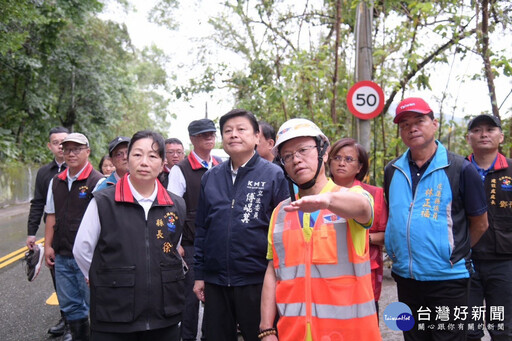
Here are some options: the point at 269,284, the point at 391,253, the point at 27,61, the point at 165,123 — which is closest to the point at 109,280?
the point at 269,284

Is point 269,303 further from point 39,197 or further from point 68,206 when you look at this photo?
point 39,197

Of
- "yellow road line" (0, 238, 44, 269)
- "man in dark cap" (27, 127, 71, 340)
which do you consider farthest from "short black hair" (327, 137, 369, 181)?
"yellow road line" (0, 238, 44, 269)

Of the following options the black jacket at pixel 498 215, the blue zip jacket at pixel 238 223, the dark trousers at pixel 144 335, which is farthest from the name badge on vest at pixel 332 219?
the black jacket at pixel 498 215

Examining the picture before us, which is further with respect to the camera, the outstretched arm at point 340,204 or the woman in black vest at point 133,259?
the woman in black vest at point 133,259

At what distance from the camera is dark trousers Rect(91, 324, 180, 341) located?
2.78 metres

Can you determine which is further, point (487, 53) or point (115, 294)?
point (487, 53)

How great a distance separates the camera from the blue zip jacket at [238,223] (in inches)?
123

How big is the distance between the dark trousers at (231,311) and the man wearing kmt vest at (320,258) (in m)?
0.78

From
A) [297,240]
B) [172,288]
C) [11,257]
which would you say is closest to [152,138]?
[172,288]

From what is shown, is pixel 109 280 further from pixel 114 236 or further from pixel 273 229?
pixel 273 229

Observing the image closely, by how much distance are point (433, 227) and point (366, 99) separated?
A: 158 inches

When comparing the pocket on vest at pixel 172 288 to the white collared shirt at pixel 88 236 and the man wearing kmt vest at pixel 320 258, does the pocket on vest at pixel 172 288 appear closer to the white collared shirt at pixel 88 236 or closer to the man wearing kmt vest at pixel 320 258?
the white collared shirt at pixel 88 236

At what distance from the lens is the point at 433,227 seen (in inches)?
121

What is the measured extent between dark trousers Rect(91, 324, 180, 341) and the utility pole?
202 inches
